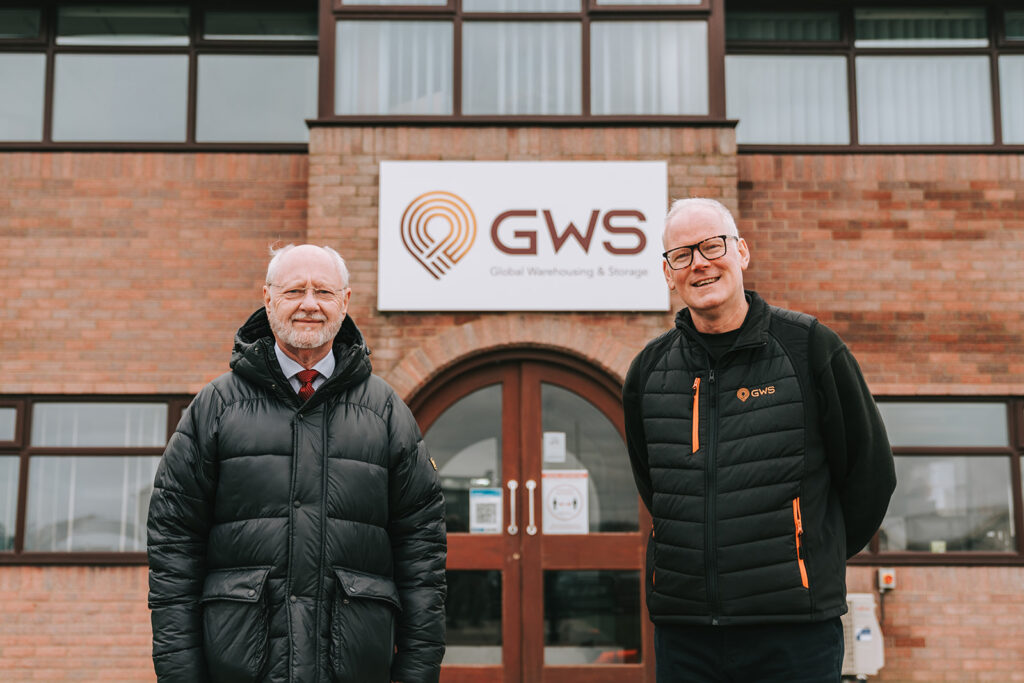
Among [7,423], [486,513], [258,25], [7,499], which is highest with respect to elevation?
[258,25]

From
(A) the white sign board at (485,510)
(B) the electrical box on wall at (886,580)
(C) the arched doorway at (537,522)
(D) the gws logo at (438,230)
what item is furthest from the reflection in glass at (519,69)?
(B) the electrical box on wall at (886,580)

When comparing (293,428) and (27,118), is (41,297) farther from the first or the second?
(293,428)

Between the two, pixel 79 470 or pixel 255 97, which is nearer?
pixel 79 470

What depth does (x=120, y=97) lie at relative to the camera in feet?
26.4

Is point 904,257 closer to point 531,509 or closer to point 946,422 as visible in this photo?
point 946,422

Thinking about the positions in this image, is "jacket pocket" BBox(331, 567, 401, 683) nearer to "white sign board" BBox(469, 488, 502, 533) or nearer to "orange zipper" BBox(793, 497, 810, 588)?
"orange zipper" BBox(793, 497, 810, 588)

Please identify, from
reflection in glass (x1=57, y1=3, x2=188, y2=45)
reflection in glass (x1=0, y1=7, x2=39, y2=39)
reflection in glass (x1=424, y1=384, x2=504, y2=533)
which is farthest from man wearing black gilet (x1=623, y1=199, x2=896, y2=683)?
reflection in glass (x1=0, y1=7, x2=39, y2=39)

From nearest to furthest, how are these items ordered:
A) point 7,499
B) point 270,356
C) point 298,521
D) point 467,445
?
point 298,521 → point 270,356 → point 467,445 → point 7,499

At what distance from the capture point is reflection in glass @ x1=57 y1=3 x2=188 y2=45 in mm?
8102

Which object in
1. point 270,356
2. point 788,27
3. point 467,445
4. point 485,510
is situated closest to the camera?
point 270,356

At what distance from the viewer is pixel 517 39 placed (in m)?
7.58

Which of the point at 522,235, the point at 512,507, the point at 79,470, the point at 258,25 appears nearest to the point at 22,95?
the point at 258,25

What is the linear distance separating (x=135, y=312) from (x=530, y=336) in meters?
3.18

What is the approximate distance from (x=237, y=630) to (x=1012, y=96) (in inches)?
313
